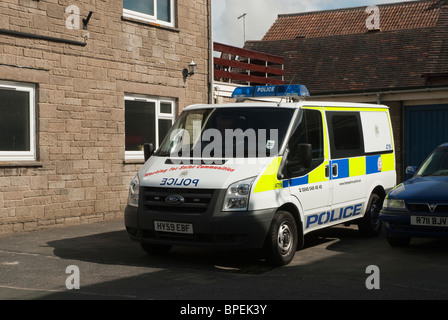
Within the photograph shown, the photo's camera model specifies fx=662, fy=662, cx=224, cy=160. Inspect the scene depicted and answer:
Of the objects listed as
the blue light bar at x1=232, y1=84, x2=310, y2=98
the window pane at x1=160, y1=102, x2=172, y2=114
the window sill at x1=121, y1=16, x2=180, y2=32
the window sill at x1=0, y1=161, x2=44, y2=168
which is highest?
the window sill at x1=121, y1=16, x2=180, y2=32

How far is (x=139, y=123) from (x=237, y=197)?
7007 millimetres

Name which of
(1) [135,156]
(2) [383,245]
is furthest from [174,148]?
(1) [135,156]

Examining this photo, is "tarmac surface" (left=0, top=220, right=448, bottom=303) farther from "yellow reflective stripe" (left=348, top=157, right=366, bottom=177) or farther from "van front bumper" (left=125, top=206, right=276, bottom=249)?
"yellow reflective stripe" (left=348, top=157, right=366, bottom=177)

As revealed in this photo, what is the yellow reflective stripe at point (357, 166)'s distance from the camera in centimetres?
1029

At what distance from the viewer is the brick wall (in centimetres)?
1189

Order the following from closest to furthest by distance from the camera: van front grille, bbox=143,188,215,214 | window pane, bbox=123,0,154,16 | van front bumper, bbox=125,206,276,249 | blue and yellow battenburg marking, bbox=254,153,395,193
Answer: van front bumper, bbox=125,206,276,249 < van front grille, bbox=143,188,215,214 < blue and yellow battenburg marking, bbox=254,153,395,193 < window pane, bbox=123,0,154,16

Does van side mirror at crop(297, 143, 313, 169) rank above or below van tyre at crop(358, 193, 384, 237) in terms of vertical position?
above

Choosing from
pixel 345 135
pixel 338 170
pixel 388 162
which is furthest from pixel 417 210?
pixel 388 162

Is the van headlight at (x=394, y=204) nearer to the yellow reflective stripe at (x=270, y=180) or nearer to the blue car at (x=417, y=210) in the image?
the blue car at (x=417, y=210)

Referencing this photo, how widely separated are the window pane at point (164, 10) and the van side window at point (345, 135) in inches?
246

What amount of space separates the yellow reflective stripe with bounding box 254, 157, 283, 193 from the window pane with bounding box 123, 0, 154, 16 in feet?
23.6

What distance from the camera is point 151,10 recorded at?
1495cm

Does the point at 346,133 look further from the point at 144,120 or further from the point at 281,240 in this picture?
the point at 144,120

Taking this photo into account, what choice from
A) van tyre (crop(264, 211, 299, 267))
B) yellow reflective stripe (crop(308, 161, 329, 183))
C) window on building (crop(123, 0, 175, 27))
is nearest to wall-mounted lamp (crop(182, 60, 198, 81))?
window on building (crop(123, 0, 175, 27))
